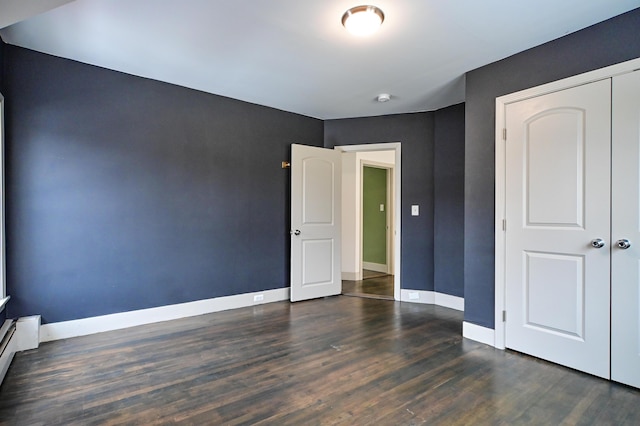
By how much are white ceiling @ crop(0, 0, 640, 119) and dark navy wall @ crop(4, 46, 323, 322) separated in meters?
0.31

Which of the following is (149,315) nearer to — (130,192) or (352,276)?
(130,192)

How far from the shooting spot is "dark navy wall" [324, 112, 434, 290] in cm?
458

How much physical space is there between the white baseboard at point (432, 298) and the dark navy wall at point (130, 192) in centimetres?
167

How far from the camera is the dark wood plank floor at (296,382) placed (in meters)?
1.94

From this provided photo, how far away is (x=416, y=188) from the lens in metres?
4.66

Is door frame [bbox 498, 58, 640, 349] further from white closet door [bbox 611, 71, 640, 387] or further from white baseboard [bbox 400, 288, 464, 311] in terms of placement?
white baseboard [bbox 400, 288, 464, 311]

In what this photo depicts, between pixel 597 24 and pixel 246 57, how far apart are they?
2.70 metres

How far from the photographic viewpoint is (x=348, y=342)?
3051 millimetres

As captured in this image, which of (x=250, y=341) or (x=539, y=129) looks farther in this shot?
(x=250, y=341)

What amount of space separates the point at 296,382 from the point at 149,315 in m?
2.02

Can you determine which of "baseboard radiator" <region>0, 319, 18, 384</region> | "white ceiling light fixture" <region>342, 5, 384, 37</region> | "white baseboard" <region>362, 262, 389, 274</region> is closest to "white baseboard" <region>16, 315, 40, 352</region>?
"baseboard radiator" <region>0, 319, 18, 384</region>

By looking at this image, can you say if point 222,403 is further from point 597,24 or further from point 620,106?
point 597,24

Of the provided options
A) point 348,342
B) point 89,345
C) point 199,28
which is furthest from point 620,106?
point 89,345

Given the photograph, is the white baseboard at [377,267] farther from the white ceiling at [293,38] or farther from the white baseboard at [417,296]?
the white ceiling at [293,38]
